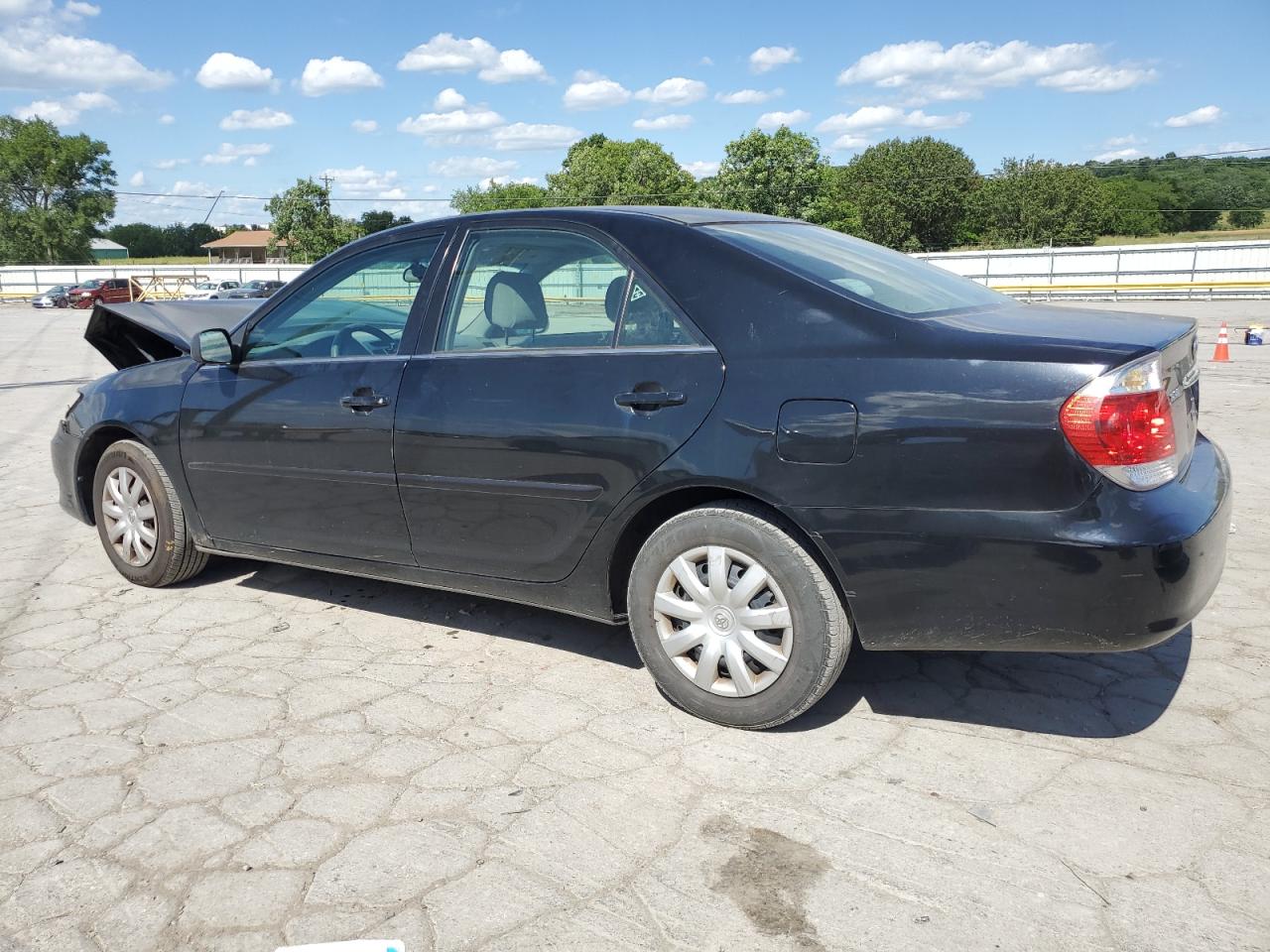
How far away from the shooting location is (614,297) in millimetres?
3416

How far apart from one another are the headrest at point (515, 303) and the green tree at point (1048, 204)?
7830 centimetres

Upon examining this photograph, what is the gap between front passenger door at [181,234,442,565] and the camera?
387 centimetres

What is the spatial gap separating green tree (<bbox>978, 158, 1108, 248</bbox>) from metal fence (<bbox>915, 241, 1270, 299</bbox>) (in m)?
37.0

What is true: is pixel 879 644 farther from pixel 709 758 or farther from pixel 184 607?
pixel 184 607

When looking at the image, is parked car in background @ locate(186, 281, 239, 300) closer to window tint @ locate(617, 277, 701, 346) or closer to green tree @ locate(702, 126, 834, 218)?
green tree @ locate(702, 126, 834, 218)

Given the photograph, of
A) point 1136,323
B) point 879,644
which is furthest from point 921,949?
point 1136,323

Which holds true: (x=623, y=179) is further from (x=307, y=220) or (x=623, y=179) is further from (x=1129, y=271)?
(x=1129, y=271)

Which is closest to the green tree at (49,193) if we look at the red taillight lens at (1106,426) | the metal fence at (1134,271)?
the metal fence at (1134,271)

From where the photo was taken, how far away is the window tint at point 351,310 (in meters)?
3.97

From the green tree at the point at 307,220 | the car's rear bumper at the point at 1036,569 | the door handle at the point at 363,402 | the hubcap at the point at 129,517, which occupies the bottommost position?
the hubcap at the point at 129,517

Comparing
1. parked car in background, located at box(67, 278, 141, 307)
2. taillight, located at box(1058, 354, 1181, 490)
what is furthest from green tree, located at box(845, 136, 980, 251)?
taillight, located at box(1058, 354, 1181, 490)

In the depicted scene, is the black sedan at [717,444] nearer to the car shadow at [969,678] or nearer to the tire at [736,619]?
the tire at [736,619]

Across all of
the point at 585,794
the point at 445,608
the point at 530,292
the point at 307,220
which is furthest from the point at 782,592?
the point at 307,220

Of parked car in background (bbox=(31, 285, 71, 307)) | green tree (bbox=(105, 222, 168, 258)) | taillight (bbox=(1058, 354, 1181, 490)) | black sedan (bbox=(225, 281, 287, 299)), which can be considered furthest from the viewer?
green tree (bbox=(105, 222, 168, 258))
